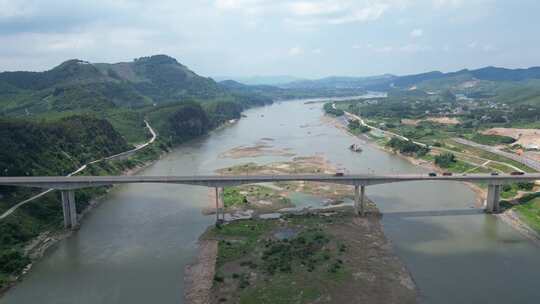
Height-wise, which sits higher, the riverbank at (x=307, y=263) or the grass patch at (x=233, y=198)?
the grass patch at (x=233, y=198)

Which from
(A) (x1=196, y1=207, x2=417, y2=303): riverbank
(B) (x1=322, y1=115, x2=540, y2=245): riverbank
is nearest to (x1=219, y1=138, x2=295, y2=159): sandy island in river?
(B) (x1=322, y1=115, x2=540, y2=245): riverbank

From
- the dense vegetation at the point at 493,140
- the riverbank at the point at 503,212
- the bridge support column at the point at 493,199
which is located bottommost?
the riverbank at the point at 503,212

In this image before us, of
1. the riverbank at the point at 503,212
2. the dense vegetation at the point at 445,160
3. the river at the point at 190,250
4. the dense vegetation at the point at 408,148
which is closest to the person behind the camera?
the river at the point at 190,250

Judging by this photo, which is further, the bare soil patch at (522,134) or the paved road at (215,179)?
the bare soil patch at (522,134)

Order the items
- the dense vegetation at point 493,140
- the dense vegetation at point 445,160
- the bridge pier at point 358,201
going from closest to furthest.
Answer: the bridge pier at point 358,201, the dense vegetation at point 445,160, the dense vegetation at point 493,140

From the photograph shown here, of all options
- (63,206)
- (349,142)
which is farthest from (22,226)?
(349,142)

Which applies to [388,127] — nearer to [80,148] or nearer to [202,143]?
[202,143]

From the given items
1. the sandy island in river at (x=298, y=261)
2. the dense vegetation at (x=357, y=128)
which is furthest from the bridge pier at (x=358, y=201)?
the dense vegetation at (x=357, y=128)

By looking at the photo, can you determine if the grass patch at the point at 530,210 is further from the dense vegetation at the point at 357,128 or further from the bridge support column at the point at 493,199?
the dense vegetation at the point at 357,128
